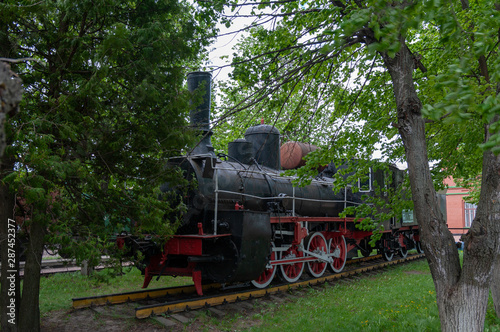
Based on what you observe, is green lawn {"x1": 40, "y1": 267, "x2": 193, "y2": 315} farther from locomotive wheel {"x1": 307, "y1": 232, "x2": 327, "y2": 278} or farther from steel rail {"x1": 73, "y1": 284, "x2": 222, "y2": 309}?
locomotive wheel {"x1": 307, "y1": 232, "x2": 327, "y2": 278}

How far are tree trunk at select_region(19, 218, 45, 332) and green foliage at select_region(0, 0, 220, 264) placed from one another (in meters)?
0.28

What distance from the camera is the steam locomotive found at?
702cm

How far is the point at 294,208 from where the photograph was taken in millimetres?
9383

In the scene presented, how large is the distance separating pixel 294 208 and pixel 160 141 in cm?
500

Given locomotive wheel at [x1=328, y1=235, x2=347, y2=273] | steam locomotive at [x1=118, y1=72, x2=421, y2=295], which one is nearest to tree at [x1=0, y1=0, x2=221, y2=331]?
steam locomotive at [x1=118, y1=72, x2=421, y2=295]

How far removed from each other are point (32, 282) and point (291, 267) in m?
6.00

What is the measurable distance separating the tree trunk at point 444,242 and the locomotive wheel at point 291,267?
18.2 ft

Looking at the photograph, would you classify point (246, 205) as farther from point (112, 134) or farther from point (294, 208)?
point (112, 134)

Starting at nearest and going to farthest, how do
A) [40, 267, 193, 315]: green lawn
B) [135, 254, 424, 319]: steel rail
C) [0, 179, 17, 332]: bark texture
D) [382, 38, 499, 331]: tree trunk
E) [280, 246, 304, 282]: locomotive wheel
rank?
[382, 38, 499, 331]: tree trunk, [0, 179, 17, 332]: bark texture, [135, 254, 424, 319]: steel rail, [40, 267, 193, 315]: green lawn, [280, 246, 304, 282]: locomotive wheel

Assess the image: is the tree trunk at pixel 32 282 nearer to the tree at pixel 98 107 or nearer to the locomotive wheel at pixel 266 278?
the tree at pixel 98 107

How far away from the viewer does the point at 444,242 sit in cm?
372

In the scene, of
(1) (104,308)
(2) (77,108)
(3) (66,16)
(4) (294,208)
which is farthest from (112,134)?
(4) (294,208)

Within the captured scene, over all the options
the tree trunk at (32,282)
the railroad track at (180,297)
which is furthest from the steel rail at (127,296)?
the tree trunk at (32,282)

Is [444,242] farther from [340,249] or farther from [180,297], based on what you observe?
[340,249]
